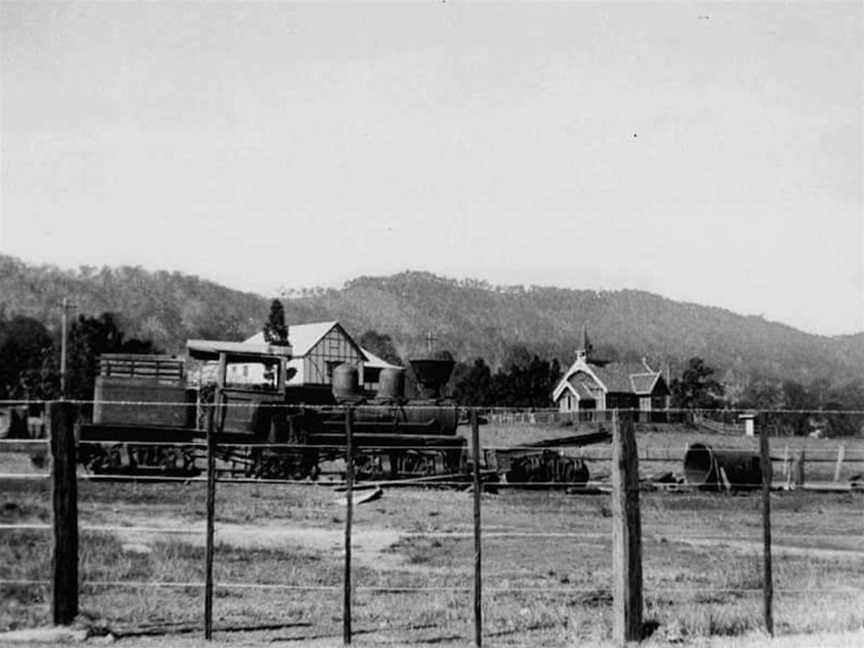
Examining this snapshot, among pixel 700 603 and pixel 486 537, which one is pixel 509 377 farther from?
pixel 700 603

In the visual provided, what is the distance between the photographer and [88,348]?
53.6 meters

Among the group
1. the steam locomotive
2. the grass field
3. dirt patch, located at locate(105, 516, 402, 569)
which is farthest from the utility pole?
dirt patch, located at locate(105, 516, 402, 569)

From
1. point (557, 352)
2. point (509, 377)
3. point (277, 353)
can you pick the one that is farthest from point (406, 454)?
point (557, 352)

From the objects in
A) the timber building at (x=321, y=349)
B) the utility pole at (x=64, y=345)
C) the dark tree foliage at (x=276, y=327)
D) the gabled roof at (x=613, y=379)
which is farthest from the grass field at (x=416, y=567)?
the gabled roof at (x=613, y=379)

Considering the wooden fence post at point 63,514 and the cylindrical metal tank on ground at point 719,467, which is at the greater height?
the wooden fence post at point 63,514

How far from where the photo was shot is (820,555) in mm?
14266

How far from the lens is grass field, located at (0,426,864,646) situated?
863 centimetres

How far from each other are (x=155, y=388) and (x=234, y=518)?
6799mm

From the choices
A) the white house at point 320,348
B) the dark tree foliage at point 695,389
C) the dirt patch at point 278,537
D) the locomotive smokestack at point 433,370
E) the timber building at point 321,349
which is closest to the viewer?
the dirt patch at point 278,537

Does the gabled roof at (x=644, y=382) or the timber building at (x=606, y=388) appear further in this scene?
the gabled roof at (x=644, y=382)

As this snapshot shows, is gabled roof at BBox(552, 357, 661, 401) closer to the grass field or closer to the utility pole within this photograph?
the utility pole

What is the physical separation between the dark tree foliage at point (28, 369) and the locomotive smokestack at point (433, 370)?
30485 millimetres

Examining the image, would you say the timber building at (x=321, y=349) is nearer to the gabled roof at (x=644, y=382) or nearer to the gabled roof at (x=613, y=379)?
the gabled roof at (x=613, y=379)

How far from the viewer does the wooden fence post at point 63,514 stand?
27.3 feet
